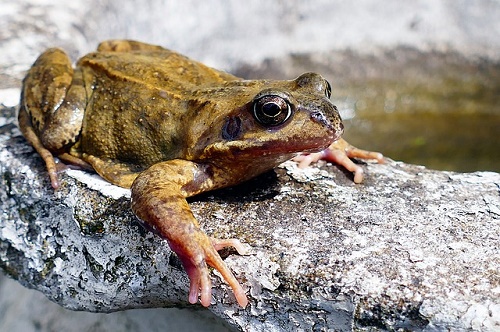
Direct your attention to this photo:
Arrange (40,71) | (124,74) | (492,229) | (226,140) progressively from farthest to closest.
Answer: (40,71) → (124,74) → (226,140) → (492,229)

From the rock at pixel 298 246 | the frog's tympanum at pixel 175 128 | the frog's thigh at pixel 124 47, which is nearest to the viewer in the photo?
the rock at pixel 298 246

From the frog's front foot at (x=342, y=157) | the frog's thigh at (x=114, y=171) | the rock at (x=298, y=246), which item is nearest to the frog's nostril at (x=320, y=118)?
the rock at (x=298, y=246)

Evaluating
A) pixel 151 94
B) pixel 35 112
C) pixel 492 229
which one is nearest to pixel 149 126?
pixel 151 94

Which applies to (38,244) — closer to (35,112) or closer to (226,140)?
(35,112)

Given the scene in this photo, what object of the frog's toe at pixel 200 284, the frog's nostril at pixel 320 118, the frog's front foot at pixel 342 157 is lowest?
the frog's toe at pixel 200 284

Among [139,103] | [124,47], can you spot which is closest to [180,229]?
[139,103]

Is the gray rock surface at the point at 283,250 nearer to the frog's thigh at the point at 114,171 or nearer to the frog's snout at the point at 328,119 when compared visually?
the frog's thigh at the point at 114,171

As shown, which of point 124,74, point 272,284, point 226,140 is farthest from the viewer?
point 124,74
